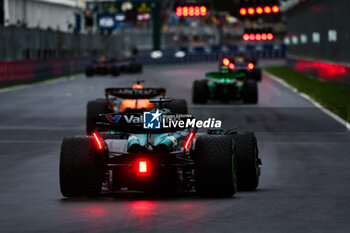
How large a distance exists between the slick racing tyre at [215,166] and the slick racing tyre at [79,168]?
112cm

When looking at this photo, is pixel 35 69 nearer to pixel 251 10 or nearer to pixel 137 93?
pixel 251 10

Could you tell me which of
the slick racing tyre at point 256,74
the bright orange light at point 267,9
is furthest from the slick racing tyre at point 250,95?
the bright orange light at point 267,9

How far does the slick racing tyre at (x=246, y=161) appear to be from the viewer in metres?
12.8

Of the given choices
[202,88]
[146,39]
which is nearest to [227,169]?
[202,88]

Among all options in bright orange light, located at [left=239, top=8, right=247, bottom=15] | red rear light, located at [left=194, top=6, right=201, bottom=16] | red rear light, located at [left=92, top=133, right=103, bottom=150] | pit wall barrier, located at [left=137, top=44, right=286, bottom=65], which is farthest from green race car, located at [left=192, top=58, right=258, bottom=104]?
pit wall barrier, located at [left=137, top=44, right=286, bottom=65]

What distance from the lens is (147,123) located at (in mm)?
12445

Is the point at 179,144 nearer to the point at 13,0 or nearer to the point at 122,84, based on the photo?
the point at 122,84

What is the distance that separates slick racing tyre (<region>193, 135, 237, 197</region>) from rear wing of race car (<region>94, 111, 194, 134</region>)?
58cm

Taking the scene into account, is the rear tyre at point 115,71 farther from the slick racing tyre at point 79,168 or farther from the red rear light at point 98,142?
the slick racing tyre at point 79,168

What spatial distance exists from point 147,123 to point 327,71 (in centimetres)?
3930

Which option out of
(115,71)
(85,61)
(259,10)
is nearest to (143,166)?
(259,10)

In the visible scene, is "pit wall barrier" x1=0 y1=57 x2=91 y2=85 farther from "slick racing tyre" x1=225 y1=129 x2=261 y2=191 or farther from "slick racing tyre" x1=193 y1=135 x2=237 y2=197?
"slick racing tyre" x1=193 y1=135 x2=237 y2=197

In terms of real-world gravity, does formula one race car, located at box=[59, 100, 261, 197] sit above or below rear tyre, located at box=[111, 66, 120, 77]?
above

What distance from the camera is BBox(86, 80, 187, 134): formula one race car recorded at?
20.2 meters
